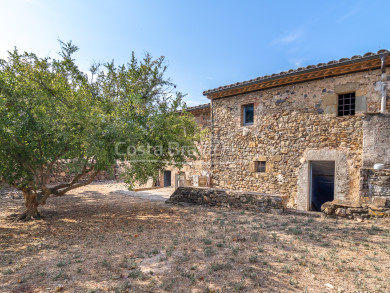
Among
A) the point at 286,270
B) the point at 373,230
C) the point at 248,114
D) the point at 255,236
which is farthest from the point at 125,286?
the point at 248,114

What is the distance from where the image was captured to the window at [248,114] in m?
9.13

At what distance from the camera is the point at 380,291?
2.72 m

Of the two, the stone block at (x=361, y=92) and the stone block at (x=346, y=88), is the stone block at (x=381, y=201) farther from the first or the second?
the stone block at (x=346, y=88)

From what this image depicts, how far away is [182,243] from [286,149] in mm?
5403

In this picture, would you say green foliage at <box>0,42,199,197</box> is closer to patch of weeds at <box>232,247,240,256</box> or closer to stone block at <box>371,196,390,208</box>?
patch of weeds at <box>232,247,240,256</box>

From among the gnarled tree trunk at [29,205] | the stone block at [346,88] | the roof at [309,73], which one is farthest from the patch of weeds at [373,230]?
the gnarled tree trunk at [29,205]

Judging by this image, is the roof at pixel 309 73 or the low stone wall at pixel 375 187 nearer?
the low stone wall at pixel 375 187

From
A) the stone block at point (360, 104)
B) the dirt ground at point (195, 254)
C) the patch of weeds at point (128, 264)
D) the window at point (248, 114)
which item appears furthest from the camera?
the window at point (248, 114)

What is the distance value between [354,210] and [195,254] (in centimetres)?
468

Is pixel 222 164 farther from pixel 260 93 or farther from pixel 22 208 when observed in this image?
pixel 22 208

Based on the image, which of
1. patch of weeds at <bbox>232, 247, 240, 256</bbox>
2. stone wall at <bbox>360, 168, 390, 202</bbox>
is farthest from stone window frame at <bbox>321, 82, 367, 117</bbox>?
patch of weeds at <bbox>232, 247, 240, 256</bbox>

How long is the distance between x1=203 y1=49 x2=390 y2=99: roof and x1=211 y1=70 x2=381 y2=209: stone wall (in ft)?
0.62

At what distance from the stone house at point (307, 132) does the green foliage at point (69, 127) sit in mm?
3320

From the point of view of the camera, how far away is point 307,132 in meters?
7.65
